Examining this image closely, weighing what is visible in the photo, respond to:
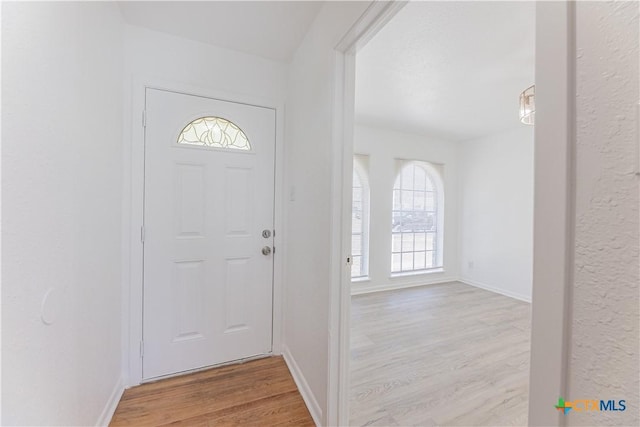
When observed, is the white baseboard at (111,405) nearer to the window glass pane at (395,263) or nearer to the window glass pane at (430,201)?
the window glass pane at (395,263)

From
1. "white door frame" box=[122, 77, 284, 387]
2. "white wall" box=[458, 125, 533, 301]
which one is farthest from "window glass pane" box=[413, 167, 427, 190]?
"white door frame" box=[122, 77, 284, 387]

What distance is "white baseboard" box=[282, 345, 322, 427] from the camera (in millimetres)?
1440

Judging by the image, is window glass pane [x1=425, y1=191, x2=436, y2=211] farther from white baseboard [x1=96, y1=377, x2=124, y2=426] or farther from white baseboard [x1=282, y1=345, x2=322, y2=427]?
white baseboard [x1=96, y1=377, x2=124, y2=426]

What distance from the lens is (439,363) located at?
2.05m

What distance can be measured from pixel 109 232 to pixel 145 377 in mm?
1041

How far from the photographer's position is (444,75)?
229 centimetres

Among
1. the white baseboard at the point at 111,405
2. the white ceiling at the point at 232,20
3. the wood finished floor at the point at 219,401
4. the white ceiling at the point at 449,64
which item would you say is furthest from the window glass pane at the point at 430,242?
the white baseboard at the point at 111,405

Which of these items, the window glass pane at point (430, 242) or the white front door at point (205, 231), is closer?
the white front door at point (205, 231)

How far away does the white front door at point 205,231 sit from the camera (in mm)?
1760

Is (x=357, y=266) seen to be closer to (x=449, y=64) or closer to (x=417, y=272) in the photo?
(x=417, y=272)

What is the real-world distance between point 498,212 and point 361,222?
2.11m

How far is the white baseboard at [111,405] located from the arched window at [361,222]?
2.86m

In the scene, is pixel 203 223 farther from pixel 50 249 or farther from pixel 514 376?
pixel 514 376

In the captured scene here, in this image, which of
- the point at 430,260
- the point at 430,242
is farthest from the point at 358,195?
the point at 430,260
